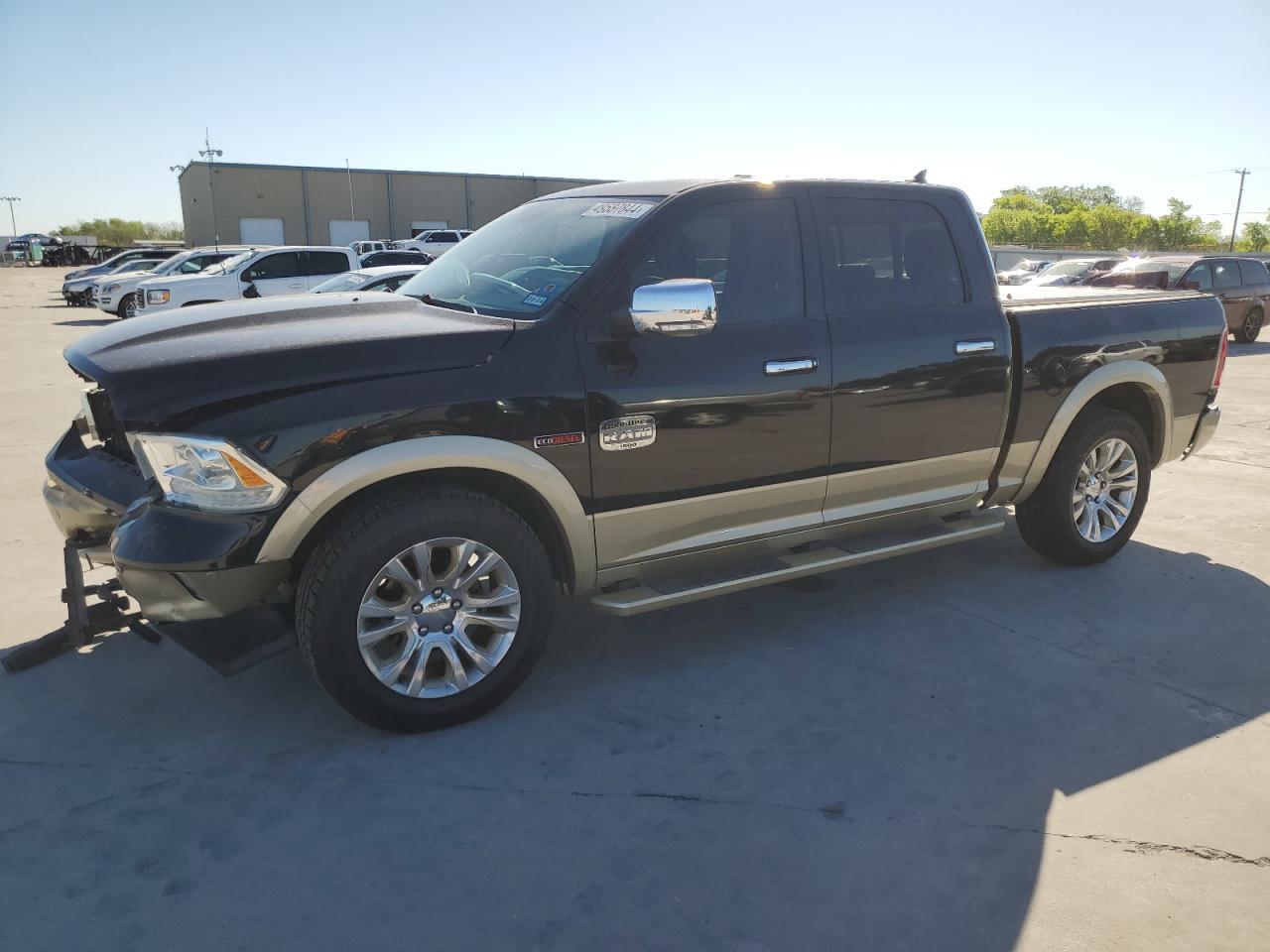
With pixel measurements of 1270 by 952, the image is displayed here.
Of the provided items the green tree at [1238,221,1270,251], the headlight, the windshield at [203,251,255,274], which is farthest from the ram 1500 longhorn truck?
the green tree at [1238,221,1270,251]

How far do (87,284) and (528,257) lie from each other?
2668 centimetres

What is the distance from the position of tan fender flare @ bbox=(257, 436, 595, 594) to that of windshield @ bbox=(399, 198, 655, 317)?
60cm

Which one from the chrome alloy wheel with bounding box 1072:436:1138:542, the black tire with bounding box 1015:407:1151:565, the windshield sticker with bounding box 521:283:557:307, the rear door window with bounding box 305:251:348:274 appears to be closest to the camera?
the windshield sticker with bounding box 521:283:557:307

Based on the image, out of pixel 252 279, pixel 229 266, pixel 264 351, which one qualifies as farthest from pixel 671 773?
pixel 229 266

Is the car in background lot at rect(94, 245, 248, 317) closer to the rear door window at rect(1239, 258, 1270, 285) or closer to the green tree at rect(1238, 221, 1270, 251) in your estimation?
the rear door window at rect(1239, 258, 1270, 285)

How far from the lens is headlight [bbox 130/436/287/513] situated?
294 centimetres

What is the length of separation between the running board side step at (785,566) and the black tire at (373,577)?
1.14ft

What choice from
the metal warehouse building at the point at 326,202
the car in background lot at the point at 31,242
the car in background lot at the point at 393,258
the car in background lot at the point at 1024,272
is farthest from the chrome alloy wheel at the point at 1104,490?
the car in background lot at the point at 31,242

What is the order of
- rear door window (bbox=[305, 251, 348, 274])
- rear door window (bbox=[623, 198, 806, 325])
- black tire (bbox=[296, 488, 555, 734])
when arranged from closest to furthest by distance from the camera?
black tire (bbox=[296, 488, 555, 734]) < rear door window (bbox=[623, 198, 806, 325]) < rear door window (bbox=[305, 251, 348, 274])

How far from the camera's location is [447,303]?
3961mm

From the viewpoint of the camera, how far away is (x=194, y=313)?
384 cm

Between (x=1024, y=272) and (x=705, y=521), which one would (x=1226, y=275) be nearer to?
(x=1024, y=272)

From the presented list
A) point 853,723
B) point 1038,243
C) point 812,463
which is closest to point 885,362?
point 812,463

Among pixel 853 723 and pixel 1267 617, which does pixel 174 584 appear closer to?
pixel 853 723
